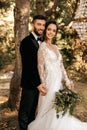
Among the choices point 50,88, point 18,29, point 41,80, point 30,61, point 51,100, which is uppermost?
point 18,29

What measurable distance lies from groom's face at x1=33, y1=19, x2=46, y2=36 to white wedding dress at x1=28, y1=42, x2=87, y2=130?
179 millimetres

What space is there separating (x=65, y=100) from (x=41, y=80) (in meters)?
0.50

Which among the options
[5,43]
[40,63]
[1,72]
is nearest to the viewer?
[40,63]

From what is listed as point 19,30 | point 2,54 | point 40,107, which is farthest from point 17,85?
point 2,54

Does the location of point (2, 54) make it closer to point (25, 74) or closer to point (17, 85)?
point (17, 85)

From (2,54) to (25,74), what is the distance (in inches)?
477

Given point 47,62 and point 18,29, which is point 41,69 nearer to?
point 47,62

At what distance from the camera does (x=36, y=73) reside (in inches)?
182

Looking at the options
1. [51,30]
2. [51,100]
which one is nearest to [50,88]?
[51,100]

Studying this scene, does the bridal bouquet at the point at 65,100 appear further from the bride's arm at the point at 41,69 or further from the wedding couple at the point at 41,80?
the bride's arm at the point at 41,69

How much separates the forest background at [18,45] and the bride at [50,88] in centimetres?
112

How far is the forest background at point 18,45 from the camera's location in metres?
6.72

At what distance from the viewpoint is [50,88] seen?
4.83m

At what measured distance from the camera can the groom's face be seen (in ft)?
14.8
